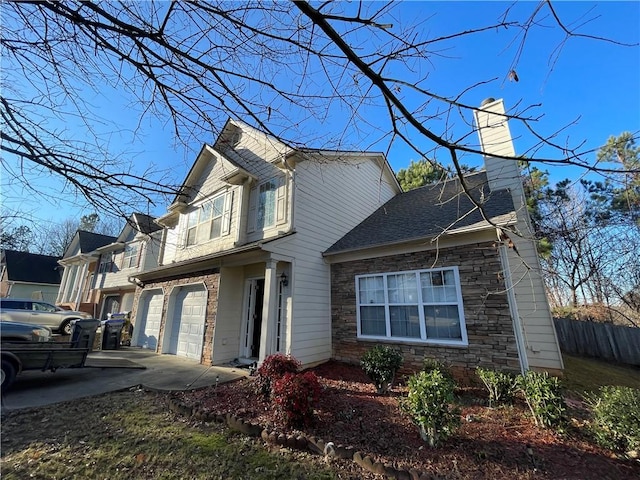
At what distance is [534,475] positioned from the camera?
2936mm

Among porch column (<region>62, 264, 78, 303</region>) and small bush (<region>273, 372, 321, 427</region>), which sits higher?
porch column (<region>62, 264, 78, 303</region>)

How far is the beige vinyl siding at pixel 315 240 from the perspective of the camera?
24.6ft

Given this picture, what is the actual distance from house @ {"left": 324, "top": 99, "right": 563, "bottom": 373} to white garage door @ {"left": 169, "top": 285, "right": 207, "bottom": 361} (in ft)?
14.8

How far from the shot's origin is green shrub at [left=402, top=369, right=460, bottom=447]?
11.4 feet

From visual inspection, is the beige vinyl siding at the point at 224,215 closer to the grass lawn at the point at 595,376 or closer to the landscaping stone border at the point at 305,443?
the landscaping stone border at the point at 305,443

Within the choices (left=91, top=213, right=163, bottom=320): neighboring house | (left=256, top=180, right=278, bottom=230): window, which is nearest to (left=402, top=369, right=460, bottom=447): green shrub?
(left=256, top=180, right=278, bottom=230): window

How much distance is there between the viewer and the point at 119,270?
18.7 metres

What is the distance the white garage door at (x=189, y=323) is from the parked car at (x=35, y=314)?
7579 mm

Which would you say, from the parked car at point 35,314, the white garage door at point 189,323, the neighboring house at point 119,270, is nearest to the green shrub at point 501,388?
the white garage door at point 189,323

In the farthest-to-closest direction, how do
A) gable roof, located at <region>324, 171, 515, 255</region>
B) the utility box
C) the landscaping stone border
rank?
the utility box, gable roof, located at <region>324, 171, 515, 255</region>, the landscaping stone border

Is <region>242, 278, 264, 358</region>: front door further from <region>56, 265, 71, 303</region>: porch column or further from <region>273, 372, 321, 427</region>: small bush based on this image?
<region>56, 265, 71, 303</region>: porch column

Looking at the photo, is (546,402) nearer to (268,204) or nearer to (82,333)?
(268,204)

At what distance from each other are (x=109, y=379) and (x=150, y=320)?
5.81 metres

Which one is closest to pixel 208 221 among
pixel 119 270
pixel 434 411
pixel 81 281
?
pixel 434 411
